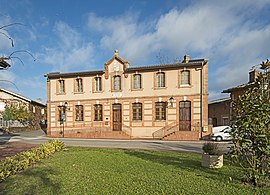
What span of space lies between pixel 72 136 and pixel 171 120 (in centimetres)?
1182

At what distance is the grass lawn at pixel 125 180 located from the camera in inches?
205

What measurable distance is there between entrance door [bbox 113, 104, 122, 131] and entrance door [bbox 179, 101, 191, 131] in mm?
6844

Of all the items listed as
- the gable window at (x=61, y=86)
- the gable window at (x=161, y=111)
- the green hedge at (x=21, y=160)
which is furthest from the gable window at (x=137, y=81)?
the green hedge at (x=21, y=160)

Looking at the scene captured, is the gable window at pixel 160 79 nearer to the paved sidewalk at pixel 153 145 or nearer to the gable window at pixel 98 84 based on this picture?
the paved sidewalk at pixel 153 145

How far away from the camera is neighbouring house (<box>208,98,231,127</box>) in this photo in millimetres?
27500

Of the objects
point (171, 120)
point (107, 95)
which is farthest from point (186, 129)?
point (107, 95)

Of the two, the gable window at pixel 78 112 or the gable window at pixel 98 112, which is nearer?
the gable window at pixel 98 112

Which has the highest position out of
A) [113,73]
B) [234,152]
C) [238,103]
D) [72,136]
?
[113,73]

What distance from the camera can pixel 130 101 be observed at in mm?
23500

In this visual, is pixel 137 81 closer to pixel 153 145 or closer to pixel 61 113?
pixel 153 145

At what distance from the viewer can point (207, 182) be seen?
228 inches

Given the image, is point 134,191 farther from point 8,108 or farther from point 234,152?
point 8,108

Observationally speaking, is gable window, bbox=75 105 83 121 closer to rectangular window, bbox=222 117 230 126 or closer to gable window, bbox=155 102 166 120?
gable window, bbox=155 102 166 120

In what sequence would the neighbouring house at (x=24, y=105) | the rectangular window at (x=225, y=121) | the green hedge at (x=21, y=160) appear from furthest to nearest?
the neighbouring house at (x=24, y=105)
the rectangular window at (x=225, y=121)
the green hedge at (x=21, y=160)
